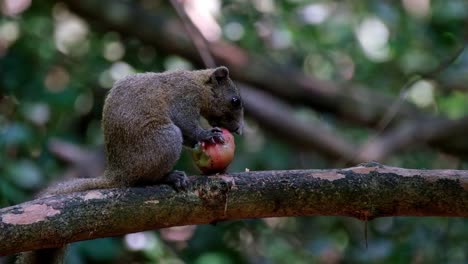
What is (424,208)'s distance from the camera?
9.75 ft

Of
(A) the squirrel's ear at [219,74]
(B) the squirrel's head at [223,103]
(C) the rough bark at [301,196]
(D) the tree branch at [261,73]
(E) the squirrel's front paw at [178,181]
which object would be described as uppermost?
(D) the tree branch at [261,73]

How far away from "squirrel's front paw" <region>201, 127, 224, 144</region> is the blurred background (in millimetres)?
1449

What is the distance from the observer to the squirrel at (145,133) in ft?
10.5

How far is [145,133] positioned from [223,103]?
705 mm

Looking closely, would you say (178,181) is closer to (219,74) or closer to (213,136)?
(213,136)

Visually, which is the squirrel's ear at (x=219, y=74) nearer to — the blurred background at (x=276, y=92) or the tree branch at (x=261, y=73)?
the blurred background at (x=276, y=92)

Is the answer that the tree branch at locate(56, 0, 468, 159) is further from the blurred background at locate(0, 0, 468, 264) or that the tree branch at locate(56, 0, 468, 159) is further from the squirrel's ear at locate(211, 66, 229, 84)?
the squirrel's ear at locate(211, 66, 229, 84)

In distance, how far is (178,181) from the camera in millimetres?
3000

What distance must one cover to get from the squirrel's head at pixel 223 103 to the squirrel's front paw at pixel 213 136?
44cm

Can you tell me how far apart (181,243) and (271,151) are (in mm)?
1216

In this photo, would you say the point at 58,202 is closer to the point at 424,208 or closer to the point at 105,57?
the point at 424,208

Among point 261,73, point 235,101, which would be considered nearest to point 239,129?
point 235,101

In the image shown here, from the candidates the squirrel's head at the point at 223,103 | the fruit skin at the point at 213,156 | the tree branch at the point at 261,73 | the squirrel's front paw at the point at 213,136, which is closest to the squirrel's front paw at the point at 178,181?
the fruit skin at the point at 213,156

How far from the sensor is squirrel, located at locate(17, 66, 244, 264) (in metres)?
3.19
